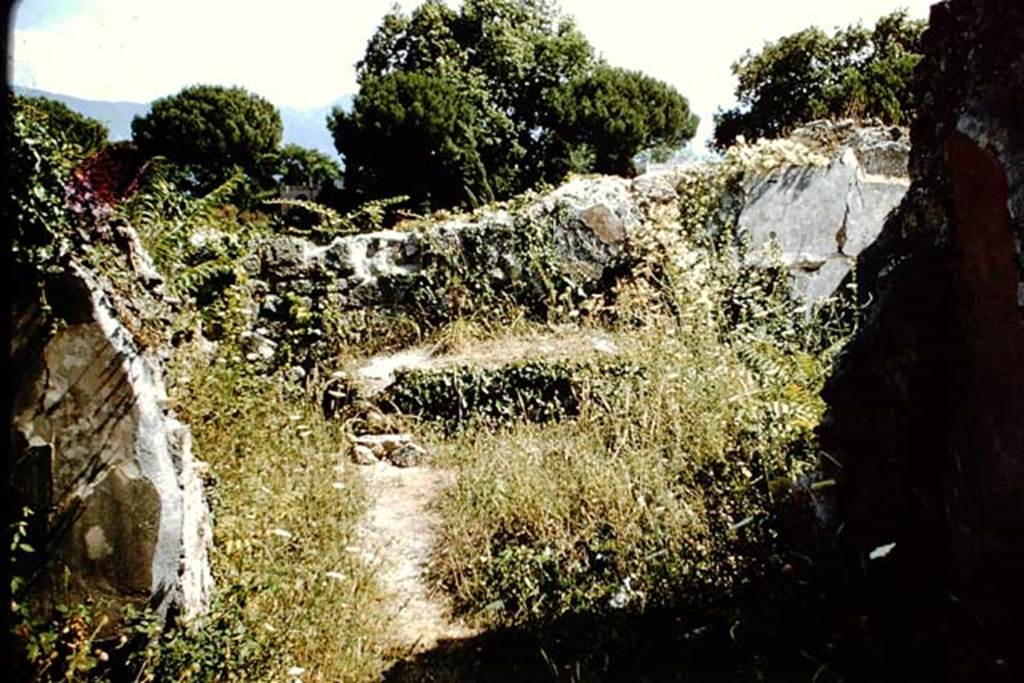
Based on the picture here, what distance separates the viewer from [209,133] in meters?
23.0

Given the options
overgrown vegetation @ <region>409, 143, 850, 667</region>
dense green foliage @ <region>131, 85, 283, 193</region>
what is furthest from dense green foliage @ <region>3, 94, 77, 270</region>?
dense green foliage @ <region>131, 85, 283, 193</region>

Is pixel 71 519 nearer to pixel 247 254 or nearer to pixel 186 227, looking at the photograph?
pixel 186 227

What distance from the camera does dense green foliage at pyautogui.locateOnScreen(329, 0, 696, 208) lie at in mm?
17000

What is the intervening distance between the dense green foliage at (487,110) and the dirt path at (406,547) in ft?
27.6

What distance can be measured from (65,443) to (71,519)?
0.31 m

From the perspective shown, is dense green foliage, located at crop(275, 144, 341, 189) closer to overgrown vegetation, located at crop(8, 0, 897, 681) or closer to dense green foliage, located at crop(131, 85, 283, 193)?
dense green foliage, located at crop(131, 85, 283, 193)

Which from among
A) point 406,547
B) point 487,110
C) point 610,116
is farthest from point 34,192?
point 610,116

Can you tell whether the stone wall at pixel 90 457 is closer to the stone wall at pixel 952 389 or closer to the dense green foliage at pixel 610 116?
the stone wall at pixel 952 389

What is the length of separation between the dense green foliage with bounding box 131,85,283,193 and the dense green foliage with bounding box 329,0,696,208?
14.3 ft

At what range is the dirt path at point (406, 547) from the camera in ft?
13.2

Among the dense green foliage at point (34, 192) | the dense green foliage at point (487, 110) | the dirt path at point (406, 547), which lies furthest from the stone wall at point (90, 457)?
the dense green foliage at point (487, 110)

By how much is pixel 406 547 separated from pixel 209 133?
857 inches

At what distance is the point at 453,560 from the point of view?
4547 mm

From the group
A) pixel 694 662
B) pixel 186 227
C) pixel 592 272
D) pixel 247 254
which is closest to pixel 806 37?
pixel 592 272
